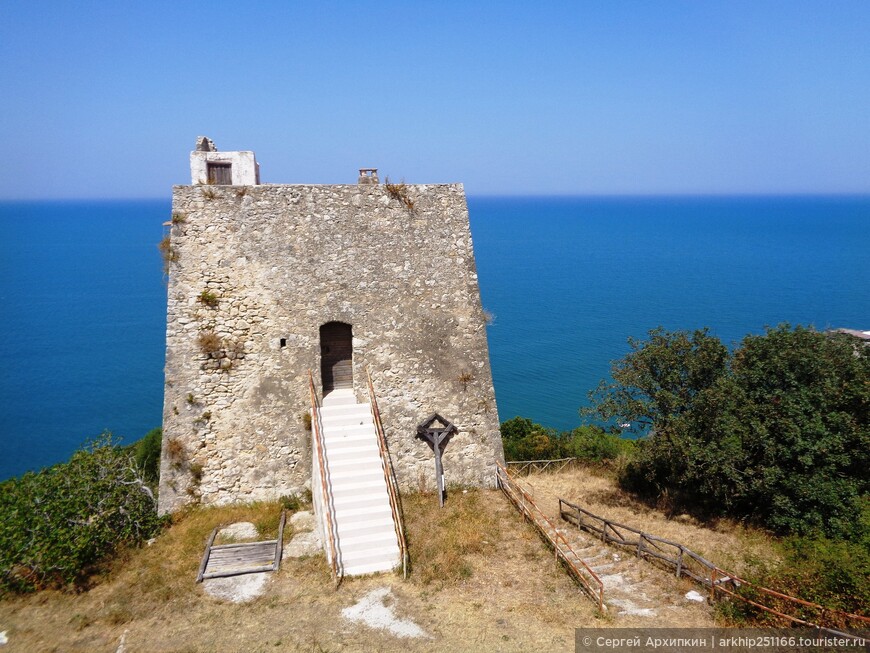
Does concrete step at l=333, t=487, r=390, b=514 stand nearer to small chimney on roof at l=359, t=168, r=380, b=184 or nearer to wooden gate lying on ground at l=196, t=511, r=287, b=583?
wooden gate lying on ground at l=196, t=511, r=287, b=583

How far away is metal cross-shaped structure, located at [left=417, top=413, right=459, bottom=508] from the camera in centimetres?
1613

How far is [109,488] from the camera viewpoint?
47.6 feet

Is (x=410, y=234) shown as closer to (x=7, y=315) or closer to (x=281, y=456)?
(x=281, y=456)

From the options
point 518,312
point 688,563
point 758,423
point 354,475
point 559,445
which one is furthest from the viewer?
point 518,312

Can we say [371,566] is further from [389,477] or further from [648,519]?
[648,519]

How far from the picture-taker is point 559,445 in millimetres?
25547

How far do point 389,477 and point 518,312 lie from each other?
77.0m

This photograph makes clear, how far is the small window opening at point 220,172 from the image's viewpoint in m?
16.7

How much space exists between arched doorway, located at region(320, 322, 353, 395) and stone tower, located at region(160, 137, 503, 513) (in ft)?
0.10

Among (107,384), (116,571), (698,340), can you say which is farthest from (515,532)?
(107,384)

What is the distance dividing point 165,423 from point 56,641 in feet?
17.7

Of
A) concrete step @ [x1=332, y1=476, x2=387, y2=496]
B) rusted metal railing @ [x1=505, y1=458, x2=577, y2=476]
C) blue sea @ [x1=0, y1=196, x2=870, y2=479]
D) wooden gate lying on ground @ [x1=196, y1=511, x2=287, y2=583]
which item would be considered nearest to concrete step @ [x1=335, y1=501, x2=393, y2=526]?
concrete step @ [x1=332, y1=476, x2=387, y2=496]

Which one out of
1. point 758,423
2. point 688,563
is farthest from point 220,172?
point 758,423

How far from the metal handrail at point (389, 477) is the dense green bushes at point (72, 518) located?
225 inches
